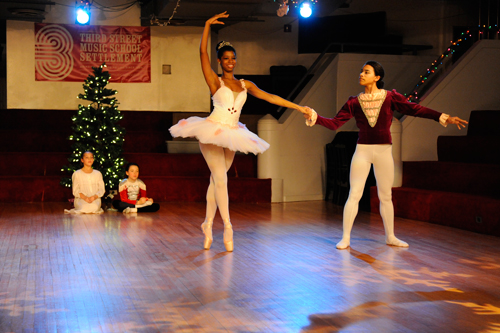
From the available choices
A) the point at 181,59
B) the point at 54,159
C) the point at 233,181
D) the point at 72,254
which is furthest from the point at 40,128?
the point at 72,254

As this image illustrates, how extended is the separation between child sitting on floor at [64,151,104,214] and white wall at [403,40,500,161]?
4.03m

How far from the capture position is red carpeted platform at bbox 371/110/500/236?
594 centimetres

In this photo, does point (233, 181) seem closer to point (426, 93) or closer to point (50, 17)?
point (426, 93)

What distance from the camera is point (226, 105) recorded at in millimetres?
4547

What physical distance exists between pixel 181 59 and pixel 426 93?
4.72 meters

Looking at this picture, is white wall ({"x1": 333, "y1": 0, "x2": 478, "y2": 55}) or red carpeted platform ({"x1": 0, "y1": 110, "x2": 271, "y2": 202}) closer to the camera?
red carpeted platform ({"x1": 0, "y1": 110, "x2": 271, "y2": 202})

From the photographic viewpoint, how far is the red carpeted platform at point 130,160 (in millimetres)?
8383

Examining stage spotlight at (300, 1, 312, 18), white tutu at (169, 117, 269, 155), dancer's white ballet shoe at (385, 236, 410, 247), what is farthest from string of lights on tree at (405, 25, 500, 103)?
white tutu at (169, 117, 269, 155)

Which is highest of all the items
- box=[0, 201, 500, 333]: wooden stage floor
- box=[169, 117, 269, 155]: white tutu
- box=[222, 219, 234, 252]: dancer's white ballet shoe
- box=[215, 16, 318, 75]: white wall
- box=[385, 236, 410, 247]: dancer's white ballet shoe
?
box=[215, 16, 318, 75]: white wall

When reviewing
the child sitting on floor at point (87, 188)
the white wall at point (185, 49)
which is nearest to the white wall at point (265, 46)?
the white wall at point (185, 49)

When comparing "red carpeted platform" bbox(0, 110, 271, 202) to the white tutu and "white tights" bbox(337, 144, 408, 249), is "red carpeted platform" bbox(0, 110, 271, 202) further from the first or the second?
the white tutu

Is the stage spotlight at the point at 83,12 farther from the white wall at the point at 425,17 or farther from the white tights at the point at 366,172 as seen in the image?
the white tights at the point at 366,172

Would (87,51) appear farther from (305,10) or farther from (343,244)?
(343,244)

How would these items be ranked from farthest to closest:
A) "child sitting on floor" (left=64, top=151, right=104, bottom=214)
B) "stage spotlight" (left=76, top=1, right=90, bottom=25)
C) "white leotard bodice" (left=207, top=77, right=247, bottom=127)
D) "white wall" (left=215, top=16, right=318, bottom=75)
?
"white wall" (left=215, top=16, right=318, bottom=75) → "stage spotlight" (left=76, top=1, right=90, bottom=25) → "child sitting on floor" (left=64, top=151, right=104, bottom=214) → "white leotard bodice" (left=207, top=77, right=247, bottom=127)
